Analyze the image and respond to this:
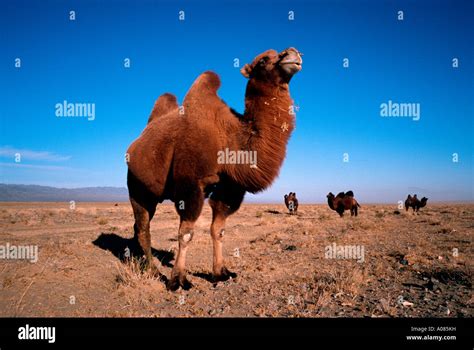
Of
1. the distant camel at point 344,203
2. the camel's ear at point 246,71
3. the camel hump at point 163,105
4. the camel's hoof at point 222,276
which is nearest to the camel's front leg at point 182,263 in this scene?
the camel's hoof at point 222,276

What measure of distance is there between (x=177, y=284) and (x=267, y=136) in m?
2.89

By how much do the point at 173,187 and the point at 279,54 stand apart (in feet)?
9.47

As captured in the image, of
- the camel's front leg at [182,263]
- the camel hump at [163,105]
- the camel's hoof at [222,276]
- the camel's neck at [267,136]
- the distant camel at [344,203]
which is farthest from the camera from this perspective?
the distant camel at [344,203]

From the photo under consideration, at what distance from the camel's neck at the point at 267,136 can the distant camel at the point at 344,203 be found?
19965 mm

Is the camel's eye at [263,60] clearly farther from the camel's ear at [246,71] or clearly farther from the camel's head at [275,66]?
the camel's ear at [246,71]

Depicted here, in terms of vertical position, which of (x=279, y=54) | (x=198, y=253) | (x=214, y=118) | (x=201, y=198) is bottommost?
(x=198, y=253)

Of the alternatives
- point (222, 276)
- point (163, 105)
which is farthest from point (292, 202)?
point (222, 276)

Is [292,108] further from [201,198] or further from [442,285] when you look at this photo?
[442,285]

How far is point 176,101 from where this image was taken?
8883 mm

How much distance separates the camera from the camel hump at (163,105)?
860cm

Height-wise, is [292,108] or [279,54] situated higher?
[279,54]

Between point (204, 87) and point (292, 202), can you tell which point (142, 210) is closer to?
point (204, 87)
